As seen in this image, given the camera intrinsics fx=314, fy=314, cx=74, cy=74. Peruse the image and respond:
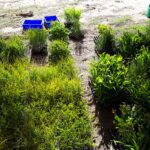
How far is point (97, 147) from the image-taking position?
404cm

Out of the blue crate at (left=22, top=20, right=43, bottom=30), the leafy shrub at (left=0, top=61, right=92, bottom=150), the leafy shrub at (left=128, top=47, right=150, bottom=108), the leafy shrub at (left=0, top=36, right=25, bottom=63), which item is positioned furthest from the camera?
the blue crate at (left=22, top=20, right=43, bottom=30)

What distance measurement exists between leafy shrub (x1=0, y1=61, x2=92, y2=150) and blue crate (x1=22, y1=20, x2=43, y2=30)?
7.87 feet

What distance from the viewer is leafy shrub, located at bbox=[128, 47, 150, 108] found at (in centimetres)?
410

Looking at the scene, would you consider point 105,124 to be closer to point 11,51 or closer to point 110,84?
point 110,84

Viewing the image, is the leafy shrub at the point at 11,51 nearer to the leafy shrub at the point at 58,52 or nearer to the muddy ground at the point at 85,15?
the leafy shrub at the point at 58,52

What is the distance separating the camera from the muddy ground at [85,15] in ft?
21.4

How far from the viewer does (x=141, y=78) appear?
4492 millimetres

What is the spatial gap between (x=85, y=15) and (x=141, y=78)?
4.53 metres

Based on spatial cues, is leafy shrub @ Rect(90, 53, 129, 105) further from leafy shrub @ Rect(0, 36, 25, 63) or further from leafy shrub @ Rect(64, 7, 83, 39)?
leafy shrub @ Rect(64, 7, 83, 39)

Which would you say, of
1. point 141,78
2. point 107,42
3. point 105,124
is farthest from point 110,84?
point 107,42

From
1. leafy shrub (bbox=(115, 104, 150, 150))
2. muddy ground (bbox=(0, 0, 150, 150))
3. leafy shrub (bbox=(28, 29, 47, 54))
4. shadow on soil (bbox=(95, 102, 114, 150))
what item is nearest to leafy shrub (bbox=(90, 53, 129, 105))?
shadow on soil (bbox=(95, 102, 114, 150))

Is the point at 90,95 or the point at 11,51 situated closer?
the point at 90,95

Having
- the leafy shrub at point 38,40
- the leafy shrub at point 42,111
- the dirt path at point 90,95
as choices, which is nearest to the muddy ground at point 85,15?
the dirt path at point 90,95

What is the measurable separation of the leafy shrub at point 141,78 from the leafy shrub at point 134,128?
0.17 meters
